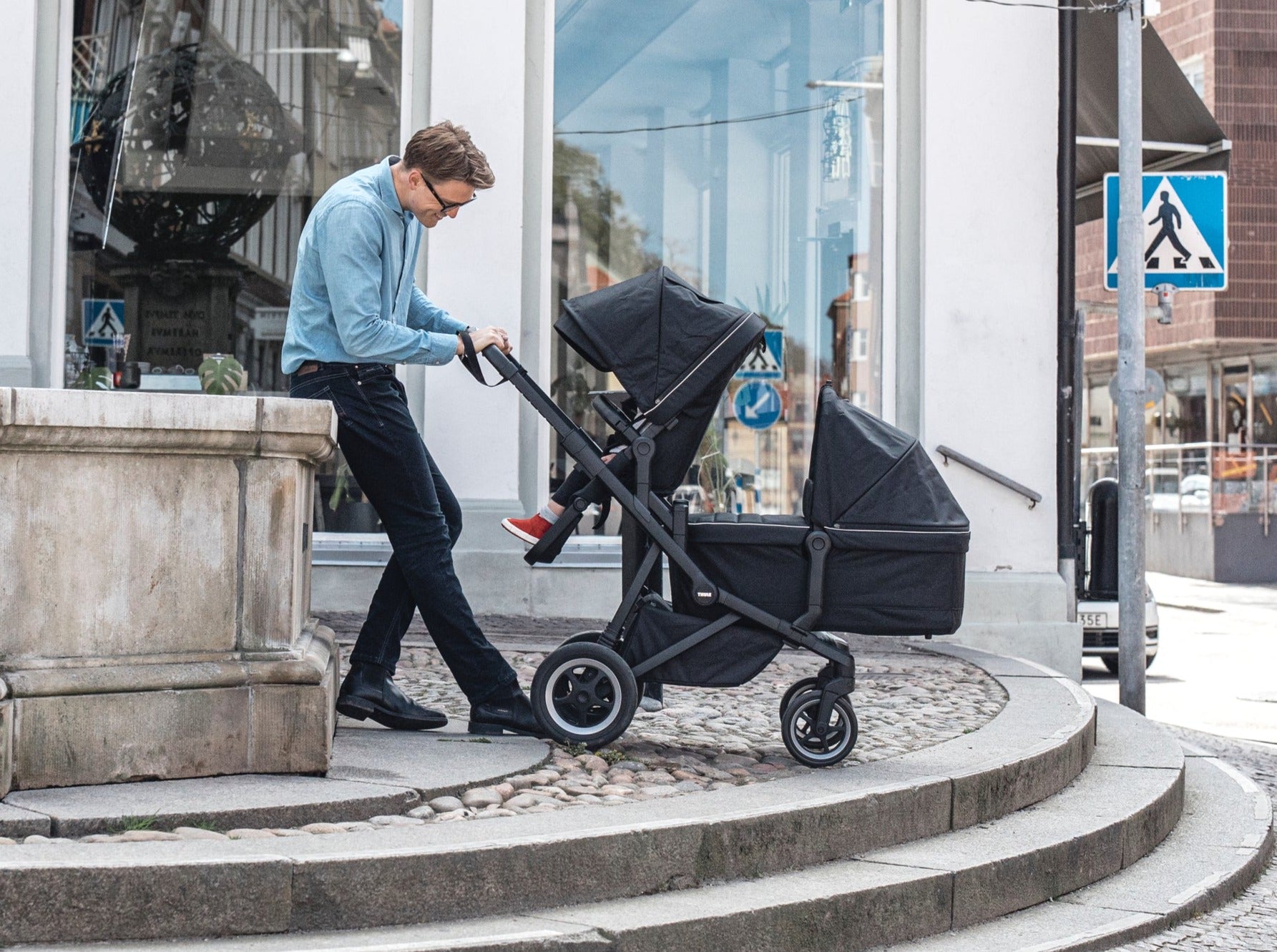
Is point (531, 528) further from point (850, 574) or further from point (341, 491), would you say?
point (341, 491)

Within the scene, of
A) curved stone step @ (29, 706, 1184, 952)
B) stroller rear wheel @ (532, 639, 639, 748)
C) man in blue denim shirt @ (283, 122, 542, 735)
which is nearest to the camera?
curved stone step @ (29, 706, 1184, 952)

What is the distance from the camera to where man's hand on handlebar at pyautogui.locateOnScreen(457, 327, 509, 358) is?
4504 mm

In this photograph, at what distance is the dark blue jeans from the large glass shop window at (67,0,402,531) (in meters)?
4.10

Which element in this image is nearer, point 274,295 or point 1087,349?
point 274,295

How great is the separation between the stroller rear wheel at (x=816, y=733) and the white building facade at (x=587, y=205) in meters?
4.14

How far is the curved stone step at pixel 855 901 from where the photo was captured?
3.18m

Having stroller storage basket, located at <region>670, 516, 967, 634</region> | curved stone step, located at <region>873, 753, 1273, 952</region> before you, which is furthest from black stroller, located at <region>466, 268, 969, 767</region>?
curved stone step, located at <region>873, 753, 1273, 952</region>

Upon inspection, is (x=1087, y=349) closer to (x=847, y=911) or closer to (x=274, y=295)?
(x=274, y=295)

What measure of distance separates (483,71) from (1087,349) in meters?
27.9

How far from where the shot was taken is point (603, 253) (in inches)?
373

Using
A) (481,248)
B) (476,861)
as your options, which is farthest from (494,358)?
(481,248)

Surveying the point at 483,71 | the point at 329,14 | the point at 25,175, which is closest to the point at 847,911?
the point at 483,71

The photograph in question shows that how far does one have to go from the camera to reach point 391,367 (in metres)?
4.73

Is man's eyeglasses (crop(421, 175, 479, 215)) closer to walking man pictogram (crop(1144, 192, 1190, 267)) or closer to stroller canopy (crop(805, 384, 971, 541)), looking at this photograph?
stroller canopy (crop(805, 384, 971, 541))
